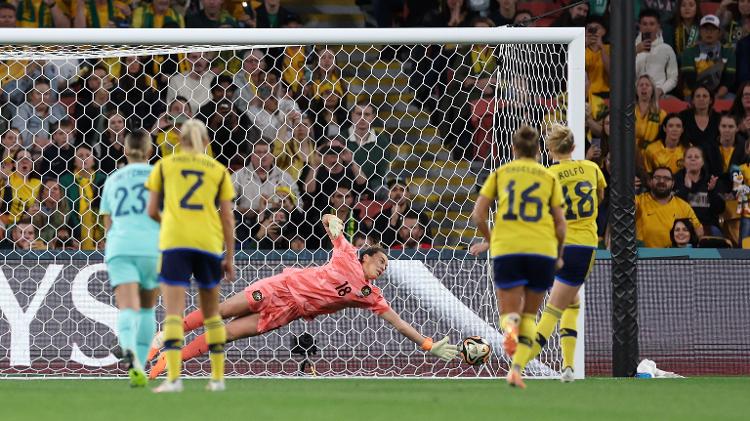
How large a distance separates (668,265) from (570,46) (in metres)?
2.31

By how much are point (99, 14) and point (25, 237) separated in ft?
13.0

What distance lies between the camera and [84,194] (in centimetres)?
1205

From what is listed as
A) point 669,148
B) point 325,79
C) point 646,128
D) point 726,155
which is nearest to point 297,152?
point 325,79

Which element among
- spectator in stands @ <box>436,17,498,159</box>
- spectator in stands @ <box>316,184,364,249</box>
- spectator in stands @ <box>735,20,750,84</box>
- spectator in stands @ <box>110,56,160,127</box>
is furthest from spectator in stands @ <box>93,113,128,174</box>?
spectator in stands @ <box>735,20,750,84</box>

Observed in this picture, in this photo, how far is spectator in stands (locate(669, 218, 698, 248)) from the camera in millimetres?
12922

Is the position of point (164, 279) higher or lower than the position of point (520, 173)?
lower

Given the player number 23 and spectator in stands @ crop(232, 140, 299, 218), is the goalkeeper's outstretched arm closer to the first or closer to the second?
spectator in stands @ crop(232, 140, 299, 218)

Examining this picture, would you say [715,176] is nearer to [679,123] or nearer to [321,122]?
[679,123]

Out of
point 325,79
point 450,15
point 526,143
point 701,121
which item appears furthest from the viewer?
point 450,15

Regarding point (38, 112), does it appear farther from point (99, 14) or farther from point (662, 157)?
point (662, 157)

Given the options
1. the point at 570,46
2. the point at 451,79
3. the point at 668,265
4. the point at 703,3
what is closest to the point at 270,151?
the point at 451,79

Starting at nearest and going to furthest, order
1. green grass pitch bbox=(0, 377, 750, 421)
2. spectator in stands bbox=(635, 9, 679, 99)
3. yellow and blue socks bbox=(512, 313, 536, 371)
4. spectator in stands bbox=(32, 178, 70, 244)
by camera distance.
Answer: green grass pitch bbox=(0, 377, 750, 421)
yellow and blue socks bbox=(512, 313, 536, 371)
spectator in stands bbox=(32, 178, 70, 244)
spectator in stands bbox=(635, 9, 679, 99)

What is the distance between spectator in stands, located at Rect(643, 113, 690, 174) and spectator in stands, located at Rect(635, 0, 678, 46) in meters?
1.66

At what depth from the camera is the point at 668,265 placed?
12.1 m
